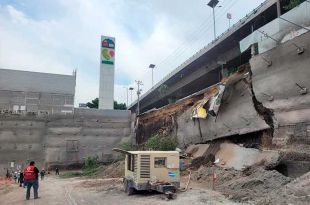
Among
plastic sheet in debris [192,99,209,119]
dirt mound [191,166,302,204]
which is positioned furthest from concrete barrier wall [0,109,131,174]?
dirt mound [191,166,302,204]

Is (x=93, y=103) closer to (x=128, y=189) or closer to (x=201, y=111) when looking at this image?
(x=201, y=111)

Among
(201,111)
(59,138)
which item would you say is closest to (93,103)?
(59,138)

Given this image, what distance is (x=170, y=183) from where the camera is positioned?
1767 cm

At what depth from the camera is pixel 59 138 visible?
52.7 metres

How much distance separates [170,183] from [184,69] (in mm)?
35326

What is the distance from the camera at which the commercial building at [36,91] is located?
68.4 metres

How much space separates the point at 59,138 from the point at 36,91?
2149 centimetres

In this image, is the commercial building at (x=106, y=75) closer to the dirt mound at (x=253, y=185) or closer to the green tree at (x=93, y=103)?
the green tree at (x=93, y=103)

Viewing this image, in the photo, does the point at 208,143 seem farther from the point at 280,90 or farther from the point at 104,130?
the point at 104,130

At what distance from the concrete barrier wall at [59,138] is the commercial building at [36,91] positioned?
1409 cm

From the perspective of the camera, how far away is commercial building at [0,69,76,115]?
68.4 metres

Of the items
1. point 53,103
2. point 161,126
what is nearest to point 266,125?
point 161,126

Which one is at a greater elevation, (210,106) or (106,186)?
(210,106)

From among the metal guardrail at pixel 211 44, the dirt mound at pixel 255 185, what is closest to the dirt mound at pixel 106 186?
the dirt mound at pixel 255 185
